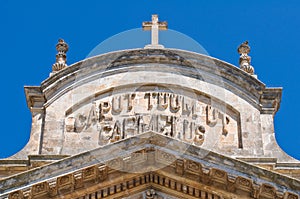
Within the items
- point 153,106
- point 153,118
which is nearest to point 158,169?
point 153,118

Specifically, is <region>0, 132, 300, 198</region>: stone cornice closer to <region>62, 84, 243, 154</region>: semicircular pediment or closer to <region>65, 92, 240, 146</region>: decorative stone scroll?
<region>62, 84, 243, 154</region>: semicircular pediment

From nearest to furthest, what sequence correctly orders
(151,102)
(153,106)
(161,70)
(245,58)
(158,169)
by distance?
(158,169) < (153,106) < (151,102) < (161,70) < (245,58)

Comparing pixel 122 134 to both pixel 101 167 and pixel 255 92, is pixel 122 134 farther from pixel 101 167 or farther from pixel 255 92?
pixel 101 167

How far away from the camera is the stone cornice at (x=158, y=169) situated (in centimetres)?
2444

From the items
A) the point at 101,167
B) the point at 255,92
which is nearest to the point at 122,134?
the point at 255,92

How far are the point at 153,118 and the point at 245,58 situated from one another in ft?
14.4

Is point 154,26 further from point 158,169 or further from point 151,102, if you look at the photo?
point 158,169

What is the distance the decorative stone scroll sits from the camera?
3136cm

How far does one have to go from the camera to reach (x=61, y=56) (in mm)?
34719

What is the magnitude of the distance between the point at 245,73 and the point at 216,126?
2362 mm

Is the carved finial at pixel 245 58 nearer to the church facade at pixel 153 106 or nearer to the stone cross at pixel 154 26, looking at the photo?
the church facade at pixel 153 106

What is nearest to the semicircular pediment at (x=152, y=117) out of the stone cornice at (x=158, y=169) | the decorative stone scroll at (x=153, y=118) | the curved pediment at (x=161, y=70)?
the decorative stone scroll at (x=153, y=118)

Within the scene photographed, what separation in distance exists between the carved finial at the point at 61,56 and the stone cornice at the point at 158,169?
30.8 ft

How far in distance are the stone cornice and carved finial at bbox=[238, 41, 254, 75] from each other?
9.21 meters
